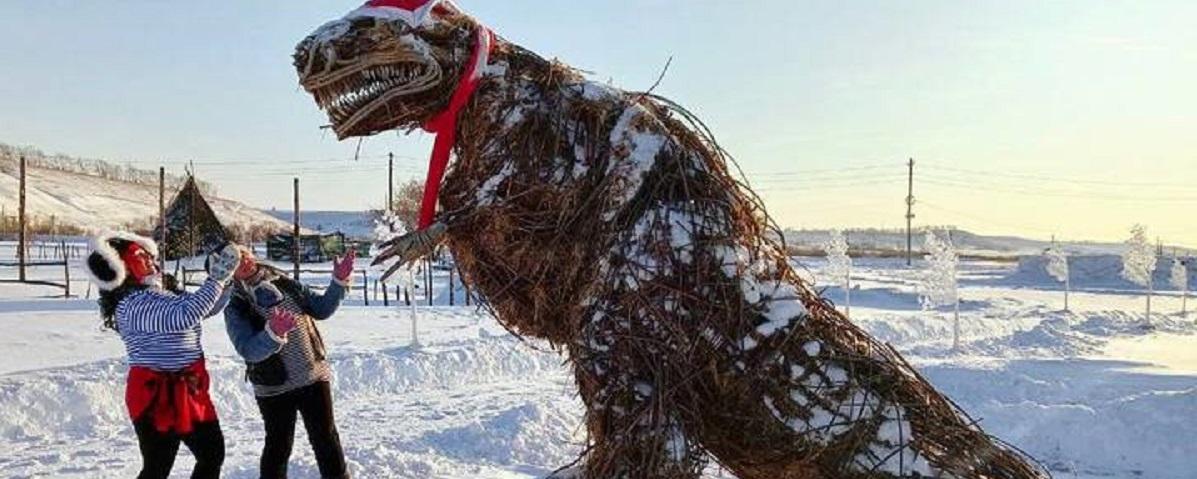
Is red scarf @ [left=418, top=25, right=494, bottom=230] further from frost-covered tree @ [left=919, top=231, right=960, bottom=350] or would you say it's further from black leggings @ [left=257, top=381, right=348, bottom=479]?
frost-covered tree @ [left=919, top=231, right=960, bottom=350]

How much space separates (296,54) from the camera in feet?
7.56

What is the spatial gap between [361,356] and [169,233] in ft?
61.9

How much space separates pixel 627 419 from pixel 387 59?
1.02 metres

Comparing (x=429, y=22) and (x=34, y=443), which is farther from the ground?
(x=429, y=22)

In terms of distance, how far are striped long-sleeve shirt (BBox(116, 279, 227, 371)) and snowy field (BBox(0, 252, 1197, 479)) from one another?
1883mm

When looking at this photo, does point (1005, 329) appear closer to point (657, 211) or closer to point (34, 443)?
point (34, 443)

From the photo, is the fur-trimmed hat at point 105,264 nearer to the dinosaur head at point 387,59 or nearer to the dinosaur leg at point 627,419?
the dinosaur head at point 387,59

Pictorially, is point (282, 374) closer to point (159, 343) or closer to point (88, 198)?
point (159, 343)

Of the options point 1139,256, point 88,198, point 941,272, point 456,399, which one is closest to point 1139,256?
point 1139,256

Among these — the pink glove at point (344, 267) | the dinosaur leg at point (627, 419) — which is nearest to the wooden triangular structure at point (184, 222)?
the pink glove at point (344, 267)

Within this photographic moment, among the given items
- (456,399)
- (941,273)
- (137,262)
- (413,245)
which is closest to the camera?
(413,245)

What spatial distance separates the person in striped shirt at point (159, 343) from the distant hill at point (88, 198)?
187 feet

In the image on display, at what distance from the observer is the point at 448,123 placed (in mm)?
2293

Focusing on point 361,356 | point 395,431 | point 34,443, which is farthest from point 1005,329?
point 34,443
